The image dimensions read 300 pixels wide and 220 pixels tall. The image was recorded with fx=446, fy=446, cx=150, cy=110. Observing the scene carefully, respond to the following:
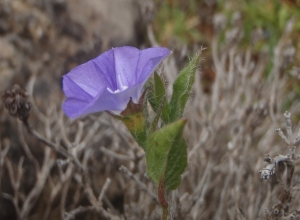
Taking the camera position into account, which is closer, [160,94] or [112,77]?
[160,94]

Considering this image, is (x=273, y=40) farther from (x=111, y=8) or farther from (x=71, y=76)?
(x=71, y=76)

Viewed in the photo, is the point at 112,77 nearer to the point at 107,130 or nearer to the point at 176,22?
the point at 107,130

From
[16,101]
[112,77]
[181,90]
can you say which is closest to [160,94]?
[181,90]

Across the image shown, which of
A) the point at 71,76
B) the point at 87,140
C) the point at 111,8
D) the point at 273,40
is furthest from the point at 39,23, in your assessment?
the point at 273,40

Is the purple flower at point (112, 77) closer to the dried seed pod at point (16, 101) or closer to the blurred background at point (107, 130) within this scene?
the dried seed pod at point (16, 101)

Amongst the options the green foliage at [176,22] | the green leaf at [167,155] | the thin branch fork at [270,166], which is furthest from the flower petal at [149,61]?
the green foliage at [176,22]

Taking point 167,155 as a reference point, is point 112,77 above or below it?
above

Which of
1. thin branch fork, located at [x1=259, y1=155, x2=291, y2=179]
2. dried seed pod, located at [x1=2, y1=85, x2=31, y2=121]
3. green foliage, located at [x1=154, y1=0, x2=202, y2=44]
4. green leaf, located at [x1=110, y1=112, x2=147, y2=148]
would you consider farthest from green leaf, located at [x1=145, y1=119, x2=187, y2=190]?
green foliage, located at [x1=154, y1=0, x2=202, y2=44]
